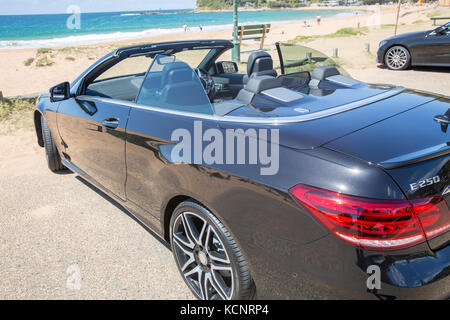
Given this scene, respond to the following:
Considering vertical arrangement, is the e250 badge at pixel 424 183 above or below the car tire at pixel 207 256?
above

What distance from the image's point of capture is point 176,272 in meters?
2.72

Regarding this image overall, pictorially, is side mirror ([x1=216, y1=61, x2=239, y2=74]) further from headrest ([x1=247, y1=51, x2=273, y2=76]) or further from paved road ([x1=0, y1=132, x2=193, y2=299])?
paved road ([x1=0, y1=132, x2=193, y2=299])

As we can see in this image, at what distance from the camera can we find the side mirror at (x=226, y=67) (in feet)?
13.3

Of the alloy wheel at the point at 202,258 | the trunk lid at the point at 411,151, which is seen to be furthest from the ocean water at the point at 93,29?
the trunk lid at the point at 411,151

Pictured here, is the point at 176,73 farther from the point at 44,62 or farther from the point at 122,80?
the point at 44,62

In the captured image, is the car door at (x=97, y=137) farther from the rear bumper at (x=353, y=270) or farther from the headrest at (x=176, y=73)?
the rear bumper at (x=353, y=270)

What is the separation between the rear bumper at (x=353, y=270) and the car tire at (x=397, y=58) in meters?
10.5

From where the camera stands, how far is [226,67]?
161 inches

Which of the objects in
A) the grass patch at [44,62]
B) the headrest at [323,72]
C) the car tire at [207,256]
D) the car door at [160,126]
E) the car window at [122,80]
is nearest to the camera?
the car tire at [207,256]

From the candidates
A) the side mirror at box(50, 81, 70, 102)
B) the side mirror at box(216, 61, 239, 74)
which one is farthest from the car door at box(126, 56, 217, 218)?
the side mirror at box(216, 61, 239, 74)

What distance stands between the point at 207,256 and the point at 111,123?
1.33 meters

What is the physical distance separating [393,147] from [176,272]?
5.88 ft

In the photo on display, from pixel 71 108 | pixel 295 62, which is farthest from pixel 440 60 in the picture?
pixel 71 108

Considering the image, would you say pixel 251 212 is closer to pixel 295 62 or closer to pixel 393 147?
pixel 393 147
